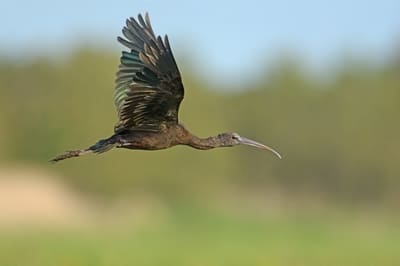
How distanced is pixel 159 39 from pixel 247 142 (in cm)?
192

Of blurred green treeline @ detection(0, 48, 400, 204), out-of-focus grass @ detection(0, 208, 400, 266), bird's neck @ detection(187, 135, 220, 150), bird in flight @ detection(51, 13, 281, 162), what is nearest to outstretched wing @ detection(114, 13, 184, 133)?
bird in flight @ detection(51, 13, 281, 162)

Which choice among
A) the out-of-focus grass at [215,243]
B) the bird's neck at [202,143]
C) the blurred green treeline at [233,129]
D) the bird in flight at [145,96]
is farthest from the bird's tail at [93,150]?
the blurred green treeline at [233,129]

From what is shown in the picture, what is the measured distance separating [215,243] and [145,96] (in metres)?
20.5

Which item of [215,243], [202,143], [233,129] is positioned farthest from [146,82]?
[233,129]

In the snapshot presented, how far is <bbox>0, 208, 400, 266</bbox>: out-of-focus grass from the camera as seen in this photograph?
65.3 feet

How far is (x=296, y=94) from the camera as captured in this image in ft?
186

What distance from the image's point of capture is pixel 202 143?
1279cm

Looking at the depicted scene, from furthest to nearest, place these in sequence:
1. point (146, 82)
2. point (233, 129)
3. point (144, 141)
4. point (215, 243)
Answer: point (233, 129) → point (215, 243) → point (144, 141) → point (146, 82)

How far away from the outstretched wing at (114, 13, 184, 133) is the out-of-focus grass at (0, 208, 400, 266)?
219cm

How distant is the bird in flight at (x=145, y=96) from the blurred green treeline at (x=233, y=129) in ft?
106

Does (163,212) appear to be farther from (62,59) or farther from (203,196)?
(62,59)

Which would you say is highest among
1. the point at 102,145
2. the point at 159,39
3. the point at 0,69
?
the point at 0,69

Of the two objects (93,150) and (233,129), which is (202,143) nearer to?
(93,150)

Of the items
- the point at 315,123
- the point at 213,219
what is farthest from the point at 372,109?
the point at 213,219
